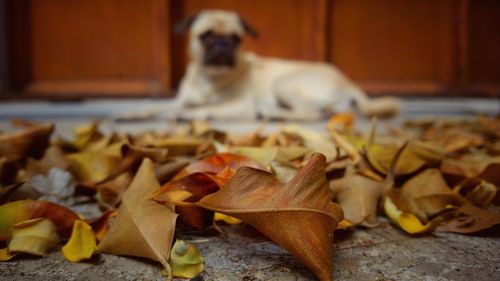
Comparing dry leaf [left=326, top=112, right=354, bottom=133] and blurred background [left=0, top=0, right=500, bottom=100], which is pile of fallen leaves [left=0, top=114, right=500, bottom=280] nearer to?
dry leaf [left=326, top=112, right=354, bottom=133]

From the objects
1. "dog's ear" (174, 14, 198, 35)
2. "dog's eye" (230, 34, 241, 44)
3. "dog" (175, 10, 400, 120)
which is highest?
"dog's ear" (174, 14, 198, 35)

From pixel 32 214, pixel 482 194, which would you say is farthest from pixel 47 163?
pixel 482 194

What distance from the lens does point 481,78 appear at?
14.0 ft

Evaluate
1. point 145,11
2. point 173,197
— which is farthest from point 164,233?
point 145,11

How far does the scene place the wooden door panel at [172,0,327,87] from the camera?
3.97 metres

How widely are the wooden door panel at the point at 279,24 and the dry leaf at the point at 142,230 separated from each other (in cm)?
339

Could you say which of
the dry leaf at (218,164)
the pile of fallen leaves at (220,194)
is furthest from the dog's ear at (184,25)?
the dry leaf at (218,164)

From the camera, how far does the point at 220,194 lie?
0.69 metres

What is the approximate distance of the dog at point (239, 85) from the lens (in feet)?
10.7

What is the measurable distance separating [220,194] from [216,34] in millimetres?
2723

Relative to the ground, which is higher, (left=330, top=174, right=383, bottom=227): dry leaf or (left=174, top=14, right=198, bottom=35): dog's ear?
(left=174, top=14, right=198, bottom=35): dog's ear

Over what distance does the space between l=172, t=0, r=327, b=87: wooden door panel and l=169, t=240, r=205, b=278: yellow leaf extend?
351 cm

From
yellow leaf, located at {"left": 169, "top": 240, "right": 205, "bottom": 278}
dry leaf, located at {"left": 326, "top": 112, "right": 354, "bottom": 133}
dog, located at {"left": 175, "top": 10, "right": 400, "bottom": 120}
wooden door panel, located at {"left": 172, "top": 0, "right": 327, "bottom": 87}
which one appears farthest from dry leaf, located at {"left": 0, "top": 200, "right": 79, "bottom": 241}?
wooden door panel, located at {"left": 172, "top": 0, "right": 327, "bottom": 87}

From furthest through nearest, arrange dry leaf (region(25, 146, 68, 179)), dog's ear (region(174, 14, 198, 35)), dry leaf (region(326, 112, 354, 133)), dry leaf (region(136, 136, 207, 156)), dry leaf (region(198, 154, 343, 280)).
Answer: dog's ear (region(174, 14, 198, 35)), dry leaf (region(326, 112, 354, 133)), dry leaf (region(136, 136, 207, 156)), dry leaf (region(25, 146, 68, 179)), dry leaf (region(198, 154, 343, 280))
